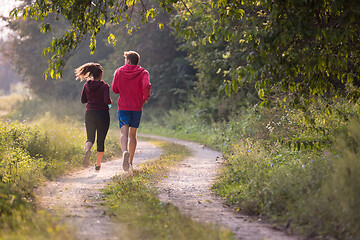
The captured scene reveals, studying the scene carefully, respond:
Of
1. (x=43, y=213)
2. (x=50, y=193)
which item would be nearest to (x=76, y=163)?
(x=50, y=193)

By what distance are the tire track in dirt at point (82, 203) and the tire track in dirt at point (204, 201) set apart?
3.43 ft

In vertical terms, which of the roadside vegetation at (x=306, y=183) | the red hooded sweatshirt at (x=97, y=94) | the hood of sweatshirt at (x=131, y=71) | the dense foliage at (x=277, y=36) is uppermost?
the dense foliage at (x=277, y=36)

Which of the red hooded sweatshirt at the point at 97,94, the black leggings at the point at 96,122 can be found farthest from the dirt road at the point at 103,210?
the red hooded sweatshirt at the point at 97,94

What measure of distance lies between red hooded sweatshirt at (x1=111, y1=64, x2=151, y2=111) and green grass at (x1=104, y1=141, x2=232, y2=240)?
5.36ft

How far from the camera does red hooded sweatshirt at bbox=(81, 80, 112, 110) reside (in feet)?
28.5

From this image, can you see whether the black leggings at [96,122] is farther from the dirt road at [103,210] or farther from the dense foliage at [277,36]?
the dense foliage at [277,36]

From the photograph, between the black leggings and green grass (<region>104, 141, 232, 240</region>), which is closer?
green grass (<region>104, 141, 232, 240</region>)

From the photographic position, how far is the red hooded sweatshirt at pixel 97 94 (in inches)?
341

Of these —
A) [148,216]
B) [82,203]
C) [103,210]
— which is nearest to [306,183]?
[148,216]

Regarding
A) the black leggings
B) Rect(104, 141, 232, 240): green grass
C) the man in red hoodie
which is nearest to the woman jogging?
the black leggings

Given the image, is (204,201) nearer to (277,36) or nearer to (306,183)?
(306,183)

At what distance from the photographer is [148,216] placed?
5.05m

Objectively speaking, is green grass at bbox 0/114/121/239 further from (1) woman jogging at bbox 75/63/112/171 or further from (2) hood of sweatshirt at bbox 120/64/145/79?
(2) hood of sweatshirt at bbox 120/64/145/79

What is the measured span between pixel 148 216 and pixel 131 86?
13.0ft
